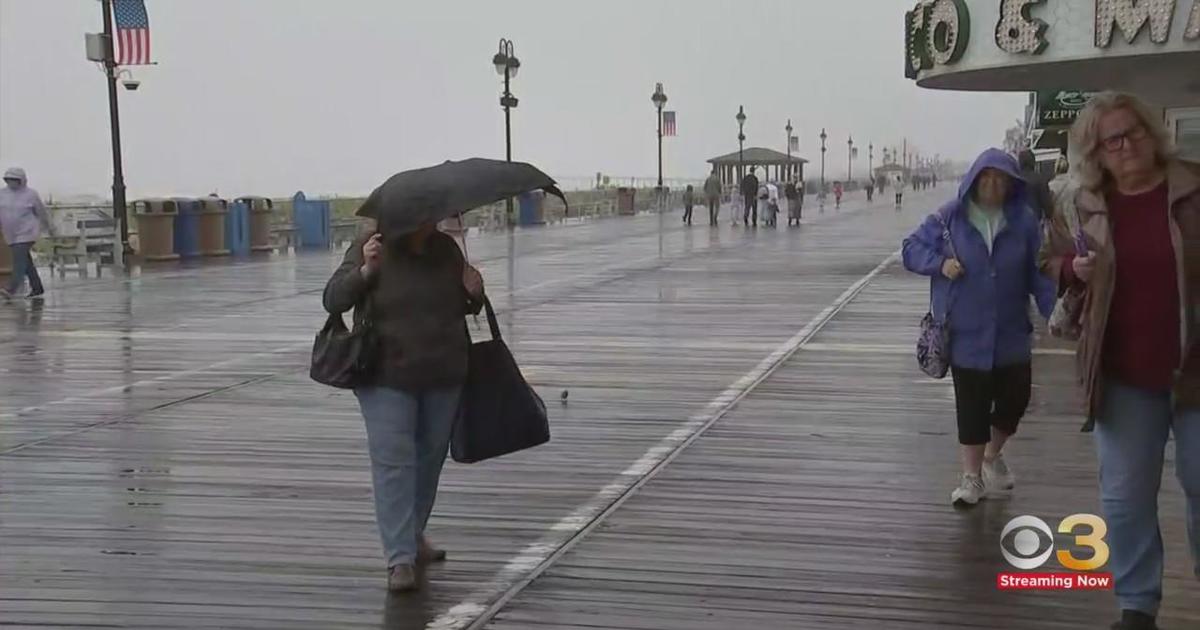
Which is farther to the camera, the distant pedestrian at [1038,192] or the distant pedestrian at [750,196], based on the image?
the distant pedestrian at [750,196]

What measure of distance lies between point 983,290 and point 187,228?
23.2m

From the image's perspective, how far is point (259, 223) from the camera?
3002cm

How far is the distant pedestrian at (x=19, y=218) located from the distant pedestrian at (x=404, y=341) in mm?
13908

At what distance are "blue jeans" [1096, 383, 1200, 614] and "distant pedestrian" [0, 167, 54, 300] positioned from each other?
15.9 m

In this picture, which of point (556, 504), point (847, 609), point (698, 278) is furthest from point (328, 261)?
point (847, 609)

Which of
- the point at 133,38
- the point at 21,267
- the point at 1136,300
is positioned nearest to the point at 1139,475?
the point at 1136,300

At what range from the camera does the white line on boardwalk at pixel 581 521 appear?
5137 millimetres

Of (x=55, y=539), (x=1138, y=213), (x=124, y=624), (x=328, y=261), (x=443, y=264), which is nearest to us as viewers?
(x=1138, y=213)

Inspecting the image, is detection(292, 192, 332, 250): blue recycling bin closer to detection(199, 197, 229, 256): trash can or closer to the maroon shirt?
detection(199, 197, 229, 256): trash can

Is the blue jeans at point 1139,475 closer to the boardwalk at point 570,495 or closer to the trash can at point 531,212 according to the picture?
the boardwalk at point 570,495

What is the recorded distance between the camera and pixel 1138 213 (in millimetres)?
4363

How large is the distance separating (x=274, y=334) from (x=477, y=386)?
8922 millimetres

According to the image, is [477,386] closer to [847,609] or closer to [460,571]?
[460,571]

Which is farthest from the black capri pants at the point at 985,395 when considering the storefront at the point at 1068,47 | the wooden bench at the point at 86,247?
the wooden bench at the point at 86,247
